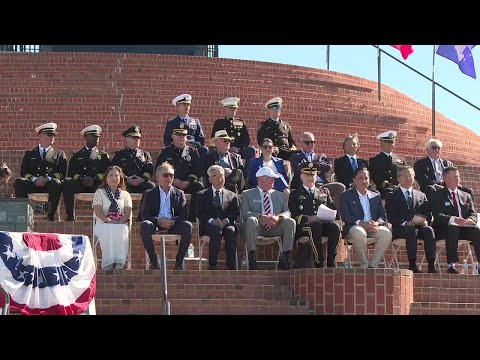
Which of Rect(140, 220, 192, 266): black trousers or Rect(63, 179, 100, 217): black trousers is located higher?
Rect(63, 179, 100, 217): black trousers

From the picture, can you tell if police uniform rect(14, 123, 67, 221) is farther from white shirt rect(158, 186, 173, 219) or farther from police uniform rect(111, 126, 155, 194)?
white shirt rect(158, 186, 173, 219)

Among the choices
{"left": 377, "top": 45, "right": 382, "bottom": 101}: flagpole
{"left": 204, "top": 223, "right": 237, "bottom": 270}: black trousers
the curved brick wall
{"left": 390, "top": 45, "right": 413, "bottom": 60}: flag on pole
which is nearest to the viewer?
{"left": 204, "top": 223, "right": 237, "bottom": 270}: black trousers

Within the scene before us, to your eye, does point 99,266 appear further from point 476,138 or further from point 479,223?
point 476,138

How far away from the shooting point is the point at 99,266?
18406 mm

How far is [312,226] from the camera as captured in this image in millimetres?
17688

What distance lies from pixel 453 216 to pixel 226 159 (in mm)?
3231

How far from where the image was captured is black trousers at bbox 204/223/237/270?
1759cm

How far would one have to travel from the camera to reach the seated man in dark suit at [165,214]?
17.5 metres

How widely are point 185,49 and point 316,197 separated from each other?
14.1 m

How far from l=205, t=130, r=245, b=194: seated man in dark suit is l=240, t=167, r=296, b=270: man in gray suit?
914mm

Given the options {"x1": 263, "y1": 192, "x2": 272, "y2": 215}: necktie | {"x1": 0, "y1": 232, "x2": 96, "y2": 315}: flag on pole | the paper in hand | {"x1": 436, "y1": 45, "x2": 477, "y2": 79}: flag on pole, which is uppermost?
{"x1": 436, "y1": 45, "x2": 477, "y2": 79}: flag on pole

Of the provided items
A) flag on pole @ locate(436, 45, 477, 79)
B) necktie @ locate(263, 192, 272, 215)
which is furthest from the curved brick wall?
necktie @ locate(263, 192, 272, 215)
